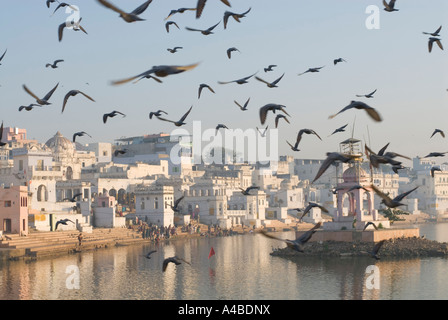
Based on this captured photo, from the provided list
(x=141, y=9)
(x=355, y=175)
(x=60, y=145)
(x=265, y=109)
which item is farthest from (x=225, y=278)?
(x=60, y=145)

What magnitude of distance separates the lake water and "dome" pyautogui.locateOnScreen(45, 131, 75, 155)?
36992mm

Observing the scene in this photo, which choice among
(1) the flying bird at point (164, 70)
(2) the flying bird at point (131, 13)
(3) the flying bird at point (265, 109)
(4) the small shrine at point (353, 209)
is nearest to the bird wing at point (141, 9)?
(2) the flying bird at point (131, 13)

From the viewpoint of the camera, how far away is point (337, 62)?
22031mm

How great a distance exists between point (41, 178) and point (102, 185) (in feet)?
31.8

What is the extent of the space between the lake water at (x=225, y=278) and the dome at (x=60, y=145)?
36992mm

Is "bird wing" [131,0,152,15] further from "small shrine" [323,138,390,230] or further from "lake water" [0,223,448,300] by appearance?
"small shrine" [323,138,390,230]

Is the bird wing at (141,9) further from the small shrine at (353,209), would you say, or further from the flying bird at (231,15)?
the small shrine at (353,209)

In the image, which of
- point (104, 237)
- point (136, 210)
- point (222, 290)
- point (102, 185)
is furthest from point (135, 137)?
point (222, 290)

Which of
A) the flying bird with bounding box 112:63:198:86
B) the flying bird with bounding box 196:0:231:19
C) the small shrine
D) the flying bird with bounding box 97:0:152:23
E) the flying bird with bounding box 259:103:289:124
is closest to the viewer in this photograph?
the flying bird with bounding box 97:0:152:23

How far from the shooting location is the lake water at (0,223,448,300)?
28.8 metres

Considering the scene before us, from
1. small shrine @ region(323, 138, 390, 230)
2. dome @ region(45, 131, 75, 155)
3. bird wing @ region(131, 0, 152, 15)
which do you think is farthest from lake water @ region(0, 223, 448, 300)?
dome @ region(45, 131, 75, 155)

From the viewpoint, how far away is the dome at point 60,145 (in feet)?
260
